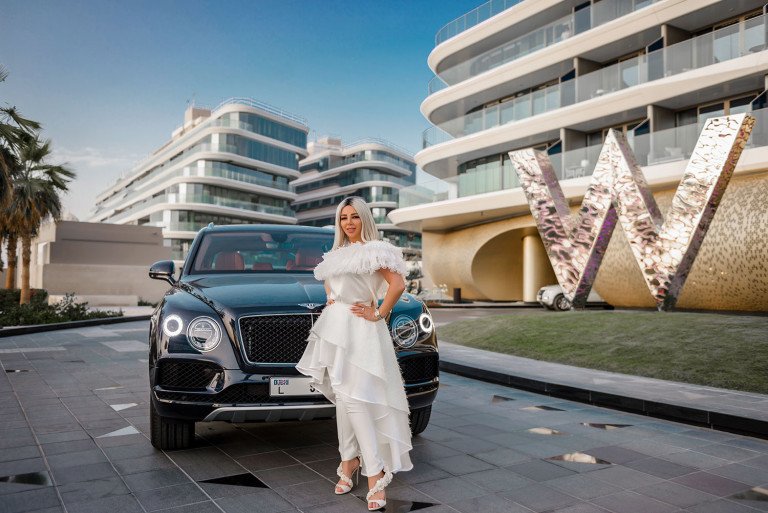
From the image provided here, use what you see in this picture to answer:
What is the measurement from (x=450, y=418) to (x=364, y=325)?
9.35 feet

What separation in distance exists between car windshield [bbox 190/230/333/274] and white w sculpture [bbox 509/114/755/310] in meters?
10.1

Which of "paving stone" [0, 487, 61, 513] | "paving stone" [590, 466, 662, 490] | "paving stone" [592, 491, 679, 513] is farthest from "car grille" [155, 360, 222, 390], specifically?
"paving stone" [590, 466, 662, 490]

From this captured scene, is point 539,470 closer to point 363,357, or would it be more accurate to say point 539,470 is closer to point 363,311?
point 363,357

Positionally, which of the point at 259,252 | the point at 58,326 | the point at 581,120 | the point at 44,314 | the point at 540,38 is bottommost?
the point at 58,326

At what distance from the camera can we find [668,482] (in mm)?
4047

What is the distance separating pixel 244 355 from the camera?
411cm

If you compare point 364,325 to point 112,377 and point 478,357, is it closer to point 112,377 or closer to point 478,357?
point 112,377

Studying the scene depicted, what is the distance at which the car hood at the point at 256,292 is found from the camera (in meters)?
4.23

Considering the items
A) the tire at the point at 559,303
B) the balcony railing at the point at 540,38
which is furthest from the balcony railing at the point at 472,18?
the tire at the point at 559,303

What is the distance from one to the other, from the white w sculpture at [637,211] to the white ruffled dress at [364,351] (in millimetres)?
11471

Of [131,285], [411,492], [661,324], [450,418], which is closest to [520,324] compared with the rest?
[661,324]

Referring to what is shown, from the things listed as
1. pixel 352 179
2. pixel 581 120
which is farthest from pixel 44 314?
pixel 352 179

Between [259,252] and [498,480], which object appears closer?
[498,480]

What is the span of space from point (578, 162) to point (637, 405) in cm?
1885
